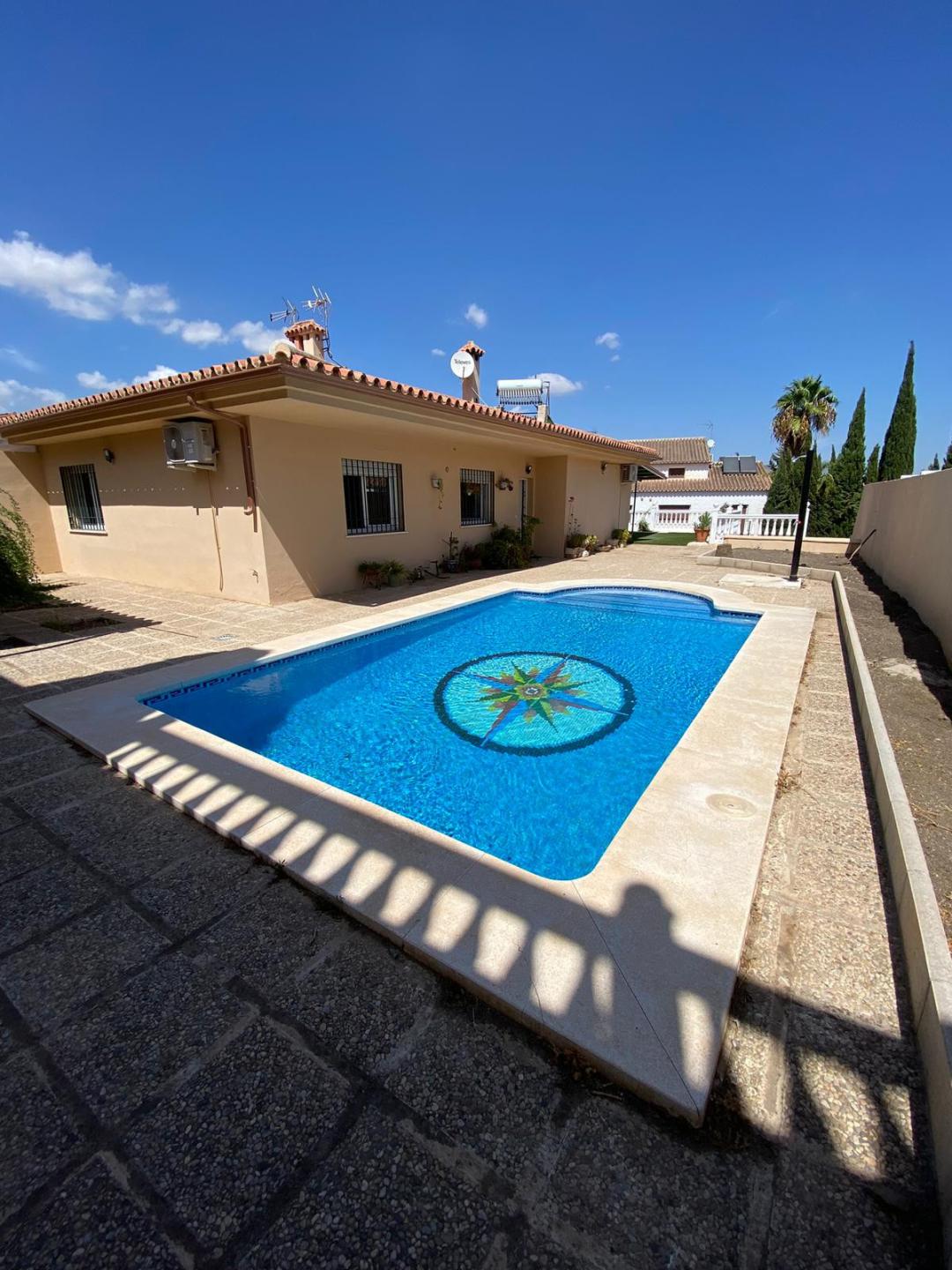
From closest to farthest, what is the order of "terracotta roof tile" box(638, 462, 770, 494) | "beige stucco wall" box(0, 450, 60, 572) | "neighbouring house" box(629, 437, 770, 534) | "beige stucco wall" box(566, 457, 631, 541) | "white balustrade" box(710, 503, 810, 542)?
1. "beige stucco wall" box(0, 450, 60, 572)
2. "beige stucco wall" box(566, 457, 631, 541)
3. "white balustrade" box(710, 503, 810, 542)
4. "neighbouring house" box(629, 437, 770, 534)
5. "terracotta roof tile" box(638, 462, 770, 494)

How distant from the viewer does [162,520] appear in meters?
11.0

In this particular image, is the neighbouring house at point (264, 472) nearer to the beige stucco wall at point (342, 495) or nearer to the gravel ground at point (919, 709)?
the beige stucco wall at point (342, 495)

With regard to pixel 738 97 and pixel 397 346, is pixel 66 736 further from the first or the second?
pixel 397 346

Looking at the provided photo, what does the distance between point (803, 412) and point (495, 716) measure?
33524mm

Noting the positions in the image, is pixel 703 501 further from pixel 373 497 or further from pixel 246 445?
pixel 246 445

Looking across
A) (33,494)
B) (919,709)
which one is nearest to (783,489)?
(919,709)

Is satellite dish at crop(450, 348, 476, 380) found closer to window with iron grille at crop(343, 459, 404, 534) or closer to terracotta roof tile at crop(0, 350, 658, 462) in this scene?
terracotta roof tile at crop(0, 350, 658, 462)

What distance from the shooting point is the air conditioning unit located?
905 cm

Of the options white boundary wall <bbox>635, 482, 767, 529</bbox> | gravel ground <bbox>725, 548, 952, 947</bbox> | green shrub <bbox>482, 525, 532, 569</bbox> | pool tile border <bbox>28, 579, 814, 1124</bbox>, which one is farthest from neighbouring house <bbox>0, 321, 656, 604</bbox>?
white boundary wall <bbox>635, 482, 767, 529</bbox>

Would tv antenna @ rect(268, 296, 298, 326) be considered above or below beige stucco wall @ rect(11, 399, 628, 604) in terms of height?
above

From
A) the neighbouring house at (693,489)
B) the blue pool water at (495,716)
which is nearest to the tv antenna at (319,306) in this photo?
the blue pool water at (495,716)

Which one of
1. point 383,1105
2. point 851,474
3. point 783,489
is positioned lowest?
point 383,1105

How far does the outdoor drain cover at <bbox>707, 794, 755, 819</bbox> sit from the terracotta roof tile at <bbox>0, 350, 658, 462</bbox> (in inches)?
274

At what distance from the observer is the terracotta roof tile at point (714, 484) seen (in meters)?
40.1
